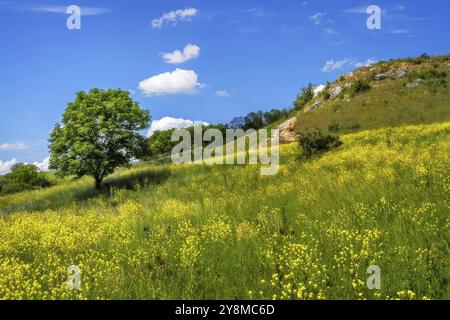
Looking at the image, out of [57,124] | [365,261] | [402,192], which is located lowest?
[365,261]

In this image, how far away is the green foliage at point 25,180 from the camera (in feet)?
186

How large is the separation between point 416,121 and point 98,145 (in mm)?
27942

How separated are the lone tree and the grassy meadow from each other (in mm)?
11580

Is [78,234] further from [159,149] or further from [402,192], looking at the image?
[159,149]

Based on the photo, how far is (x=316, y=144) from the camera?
25.4m

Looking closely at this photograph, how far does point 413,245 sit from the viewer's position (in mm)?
6680

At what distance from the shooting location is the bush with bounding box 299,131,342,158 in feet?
82.1

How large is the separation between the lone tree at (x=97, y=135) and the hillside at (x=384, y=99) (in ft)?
61.9

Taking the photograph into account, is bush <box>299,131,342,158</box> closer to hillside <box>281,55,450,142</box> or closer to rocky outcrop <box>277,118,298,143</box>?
hillside <box>281,55,450,142</box>

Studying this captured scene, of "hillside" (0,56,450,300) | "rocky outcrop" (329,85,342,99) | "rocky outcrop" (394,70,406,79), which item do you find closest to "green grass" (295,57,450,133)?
"rocky outcrop" (394,70,406,79)

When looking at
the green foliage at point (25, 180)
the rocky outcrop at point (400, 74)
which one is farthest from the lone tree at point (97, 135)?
the rocky outcrop at point (400, 74)

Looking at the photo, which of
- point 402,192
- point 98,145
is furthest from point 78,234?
point 98,145

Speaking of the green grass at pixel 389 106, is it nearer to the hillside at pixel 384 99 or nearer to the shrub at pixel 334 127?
the hillside at pixel 384 99

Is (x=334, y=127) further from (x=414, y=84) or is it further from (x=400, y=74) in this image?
(x=400, y=74)
